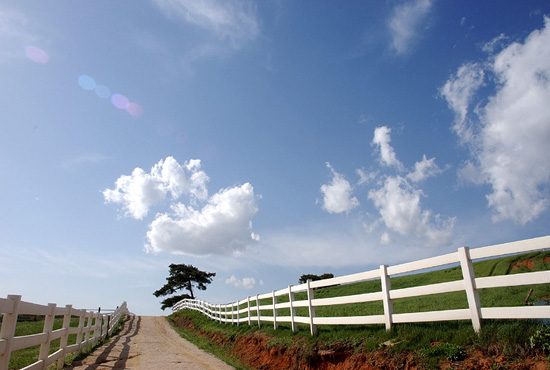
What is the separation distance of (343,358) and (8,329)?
21.4 feet

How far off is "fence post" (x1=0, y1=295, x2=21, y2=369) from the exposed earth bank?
20.5 feet

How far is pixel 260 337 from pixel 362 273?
6291mm

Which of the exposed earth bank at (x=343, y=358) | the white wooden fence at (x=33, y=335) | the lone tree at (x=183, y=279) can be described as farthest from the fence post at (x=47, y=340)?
the lone tree at (x=183, y=279)

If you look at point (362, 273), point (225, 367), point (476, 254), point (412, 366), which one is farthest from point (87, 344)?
point (476, 254)

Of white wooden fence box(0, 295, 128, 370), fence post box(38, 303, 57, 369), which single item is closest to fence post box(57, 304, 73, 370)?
white wooden fence box(0, 295, 128, 370)

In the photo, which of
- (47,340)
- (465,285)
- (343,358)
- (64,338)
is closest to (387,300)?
(343,358)

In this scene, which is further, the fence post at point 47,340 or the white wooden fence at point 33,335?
the fence post at point 47,340

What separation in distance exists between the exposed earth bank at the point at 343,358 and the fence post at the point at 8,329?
625 centimetres

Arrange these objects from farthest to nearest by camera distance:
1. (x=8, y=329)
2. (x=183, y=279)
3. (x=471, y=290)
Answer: (x=183, y=279)
(x=471, y=290)
(x=8, y=329)

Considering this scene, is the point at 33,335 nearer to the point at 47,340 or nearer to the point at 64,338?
the point at 47,340

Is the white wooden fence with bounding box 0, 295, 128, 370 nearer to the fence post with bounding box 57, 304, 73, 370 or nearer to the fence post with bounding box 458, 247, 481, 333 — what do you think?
the fence post with bounding box 57, 304, 73, 370

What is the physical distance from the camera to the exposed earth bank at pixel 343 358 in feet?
17.6

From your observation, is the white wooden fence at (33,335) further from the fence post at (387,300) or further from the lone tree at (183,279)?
the lone tree at (183,279)

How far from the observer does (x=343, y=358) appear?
8.34 metres
